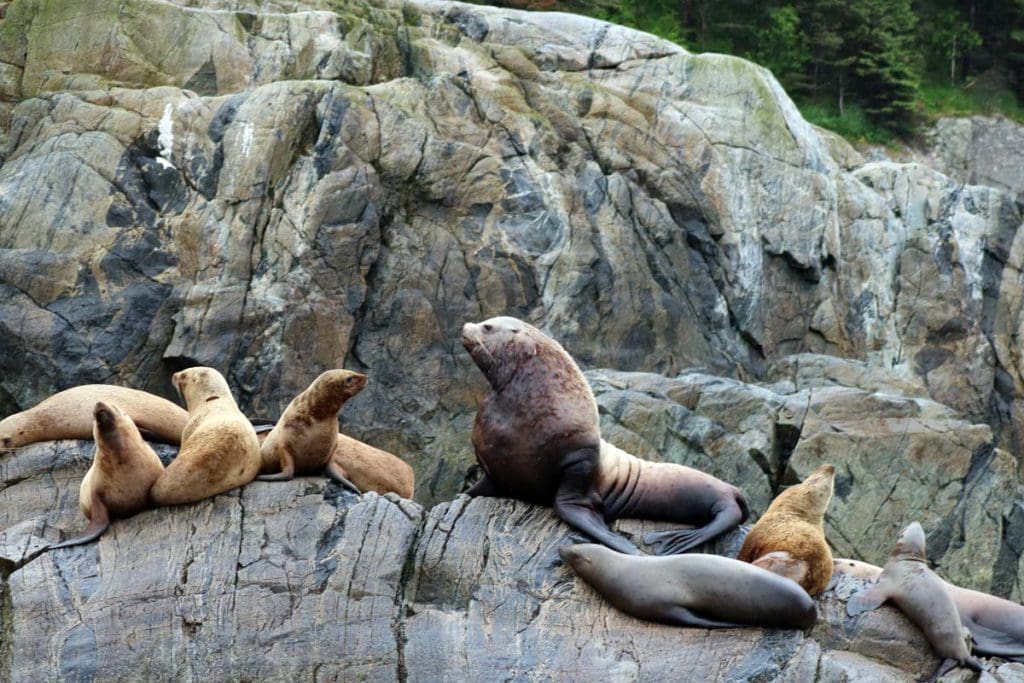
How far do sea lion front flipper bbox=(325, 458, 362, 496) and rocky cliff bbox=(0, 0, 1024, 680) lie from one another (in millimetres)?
8775

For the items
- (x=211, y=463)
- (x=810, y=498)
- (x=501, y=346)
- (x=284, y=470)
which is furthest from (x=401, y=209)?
(x=810, y=498)

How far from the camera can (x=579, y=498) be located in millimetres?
7543

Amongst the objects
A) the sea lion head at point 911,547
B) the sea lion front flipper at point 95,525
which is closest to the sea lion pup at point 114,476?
the sea lion front flipper at point 95,525

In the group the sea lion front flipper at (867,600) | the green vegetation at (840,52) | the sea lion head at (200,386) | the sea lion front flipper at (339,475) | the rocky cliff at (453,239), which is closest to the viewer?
the sea lion front flipper at (867,600)

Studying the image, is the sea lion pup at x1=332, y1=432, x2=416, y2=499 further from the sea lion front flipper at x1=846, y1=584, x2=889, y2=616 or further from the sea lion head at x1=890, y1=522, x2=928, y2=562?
the sea lion head at x1=890, y1=522, x2=928, y2=562

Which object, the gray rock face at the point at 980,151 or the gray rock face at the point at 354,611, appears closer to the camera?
the gray rock face at the point at 354,611

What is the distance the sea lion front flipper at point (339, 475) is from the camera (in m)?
7.68

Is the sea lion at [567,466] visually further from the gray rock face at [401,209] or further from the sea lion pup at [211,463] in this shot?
the gray rock face at [401,209]

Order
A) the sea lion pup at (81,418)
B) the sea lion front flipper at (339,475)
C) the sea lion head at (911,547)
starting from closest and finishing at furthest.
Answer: the sea lion head at (911,547), the sea lion front flipper at (339,475), the sea lion pup at (81,418)

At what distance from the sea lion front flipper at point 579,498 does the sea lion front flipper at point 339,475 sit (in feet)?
3.80

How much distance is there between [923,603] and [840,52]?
25.2 meters

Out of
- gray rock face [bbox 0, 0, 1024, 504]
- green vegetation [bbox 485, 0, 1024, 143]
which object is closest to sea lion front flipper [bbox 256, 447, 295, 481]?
gray rock face [bbox 0, 0, 1024, 504]

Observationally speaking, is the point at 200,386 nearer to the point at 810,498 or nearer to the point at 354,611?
the point at 354,611

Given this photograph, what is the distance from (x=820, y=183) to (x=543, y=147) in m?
4.92
